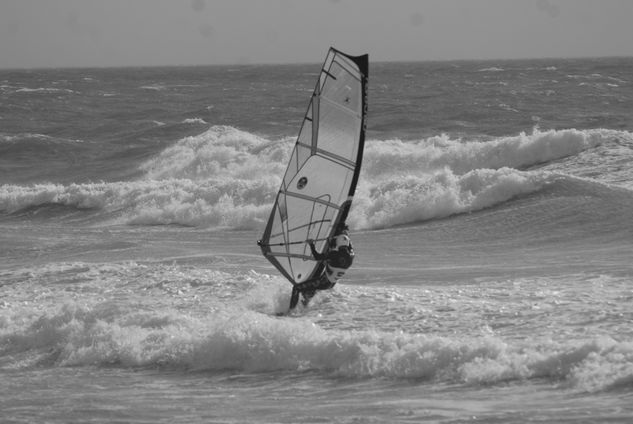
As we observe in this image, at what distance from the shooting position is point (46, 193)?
2414cm

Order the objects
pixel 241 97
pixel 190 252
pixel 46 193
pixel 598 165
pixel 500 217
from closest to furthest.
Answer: pixel 190 252 < pixel 500 217 < pixel 598 165 < pixel 46 193 < pixel 241 97

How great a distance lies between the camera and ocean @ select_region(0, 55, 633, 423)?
7.97 metres

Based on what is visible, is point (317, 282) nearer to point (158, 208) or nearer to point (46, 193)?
point (158, 208)

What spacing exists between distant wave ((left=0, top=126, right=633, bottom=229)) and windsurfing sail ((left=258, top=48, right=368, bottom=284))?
25.1ft

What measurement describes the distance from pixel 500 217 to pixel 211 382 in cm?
944

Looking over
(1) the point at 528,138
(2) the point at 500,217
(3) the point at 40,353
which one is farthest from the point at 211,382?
(1) the point at 528,138

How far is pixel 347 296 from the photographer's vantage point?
10984 mm

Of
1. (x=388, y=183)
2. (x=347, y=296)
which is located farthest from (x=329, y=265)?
(x=388, y=183)

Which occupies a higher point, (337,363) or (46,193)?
(337,363)

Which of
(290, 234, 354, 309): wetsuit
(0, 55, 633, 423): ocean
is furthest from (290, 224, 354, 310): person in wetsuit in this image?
(0, 55, 633, 423): ocean

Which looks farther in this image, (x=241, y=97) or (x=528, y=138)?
(x=241, y=97)

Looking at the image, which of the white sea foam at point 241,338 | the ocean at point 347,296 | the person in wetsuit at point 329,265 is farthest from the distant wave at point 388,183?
the person in wetsuit at point 329,265

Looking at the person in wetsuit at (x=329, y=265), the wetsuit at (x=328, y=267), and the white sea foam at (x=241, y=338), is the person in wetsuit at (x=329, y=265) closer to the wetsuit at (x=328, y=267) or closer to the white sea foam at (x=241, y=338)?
the wetsuit at (x=328, y=267)

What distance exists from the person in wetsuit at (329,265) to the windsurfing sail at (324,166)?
65 mm
